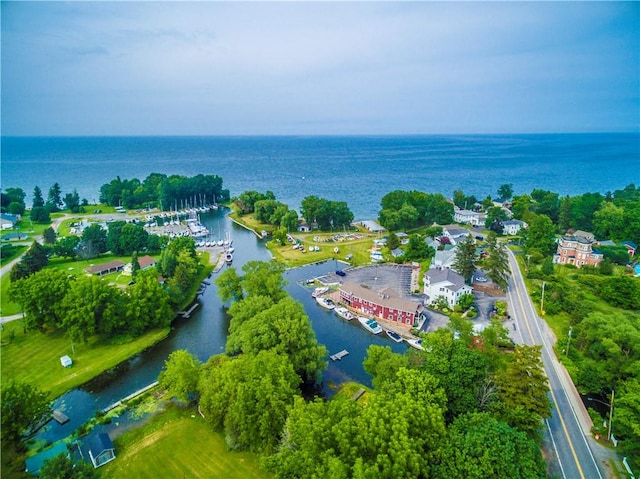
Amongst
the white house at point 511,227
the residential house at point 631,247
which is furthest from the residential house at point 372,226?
the residential house at point 631,247

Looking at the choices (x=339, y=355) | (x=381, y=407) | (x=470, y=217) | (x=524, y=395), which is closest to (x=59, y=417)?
(x=339, y=355)

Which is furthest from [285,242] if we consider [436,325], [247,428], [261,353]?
[247,428]

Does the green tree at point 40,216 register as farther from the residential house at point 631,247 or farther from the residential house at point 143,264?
the residential house at point 631,247

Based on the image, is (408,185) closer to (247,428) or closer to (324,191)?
(324,191)

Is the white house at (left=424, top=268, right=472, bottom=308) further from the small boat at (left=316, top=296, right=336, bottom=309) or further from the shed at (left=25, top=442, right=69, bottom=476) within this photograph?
the shed at (left=25, top=442, right=69, bottom=476)

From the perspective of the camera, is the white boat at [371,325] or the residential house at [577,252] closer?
the white boat at [371,325]

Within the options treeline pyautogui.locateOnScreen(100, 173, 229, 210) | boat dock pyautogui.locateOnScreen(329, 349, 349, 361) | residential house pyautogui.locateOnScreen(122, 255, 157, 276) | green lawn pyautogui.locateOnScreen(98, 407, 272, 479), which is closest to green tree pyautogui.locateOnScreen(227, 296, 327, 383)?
boat dock pyautogui.locateOnScreen(329, 349, 349, 361)

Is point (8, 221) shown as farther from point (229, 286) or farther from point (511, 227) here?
point (511, 227)
